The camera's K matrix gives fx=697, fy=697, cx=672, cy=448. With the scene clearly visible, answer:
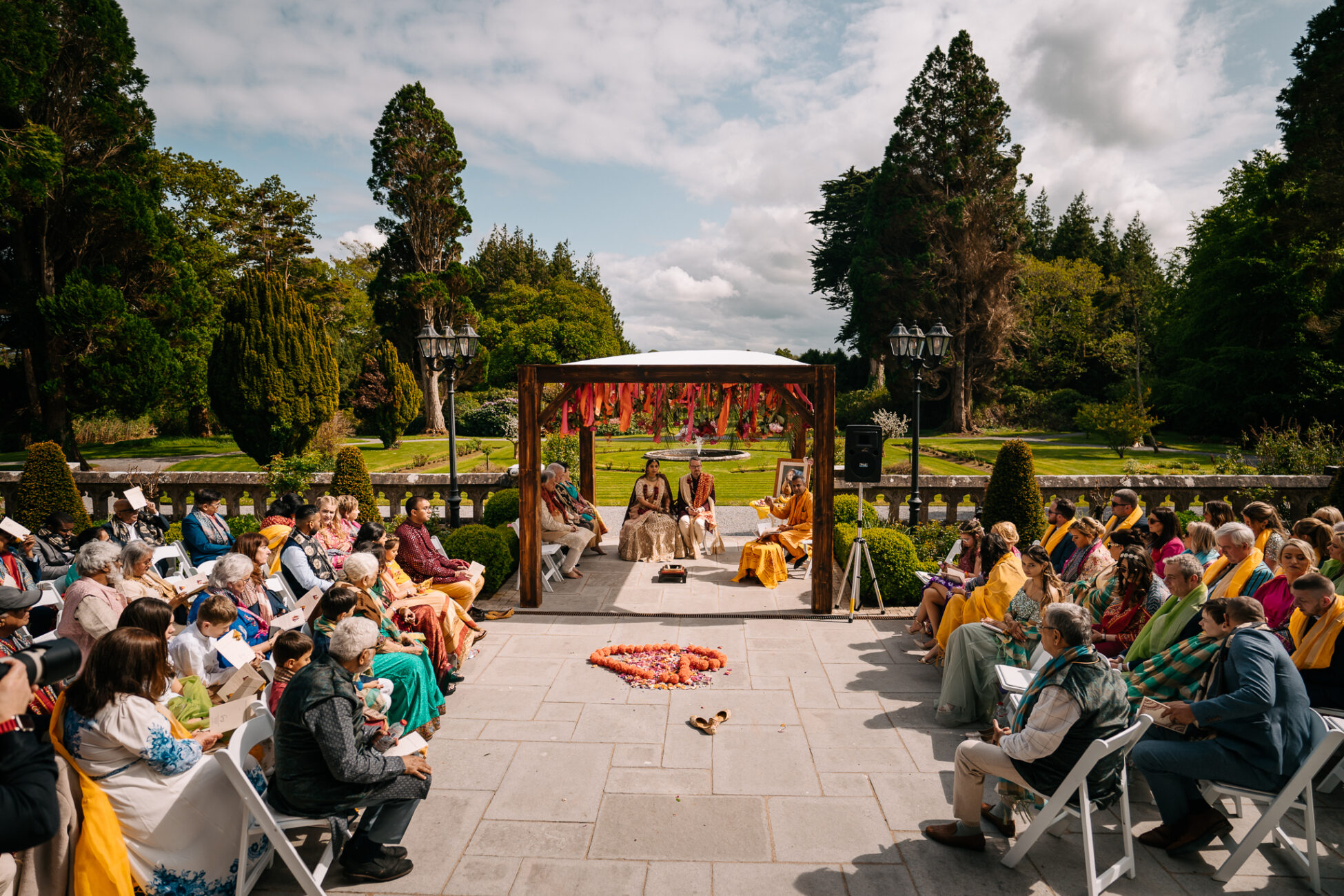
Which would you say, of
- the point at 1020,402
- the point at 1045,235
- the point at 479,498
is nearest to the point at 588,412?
the point at 479,498

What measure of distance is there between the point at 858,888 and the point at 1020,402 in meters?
36.6

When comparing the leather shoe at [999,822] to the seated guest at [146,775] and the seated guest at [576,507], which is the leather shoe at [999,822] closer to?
the seated guest at [146,775]

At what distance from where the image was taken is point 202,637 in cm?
475

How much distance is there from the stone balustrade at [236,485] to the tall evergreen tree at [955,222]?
25280 mm

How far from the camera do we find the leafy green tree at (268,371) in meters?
19.7

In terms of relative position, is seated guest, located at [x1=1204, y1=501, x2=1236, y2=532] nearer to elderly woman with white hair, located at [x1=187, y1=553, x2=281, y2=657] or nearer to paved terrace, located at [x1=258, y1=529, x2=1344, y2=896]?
paved terrace, located at [x1=258, y1=529, x2=1344, y2=896]

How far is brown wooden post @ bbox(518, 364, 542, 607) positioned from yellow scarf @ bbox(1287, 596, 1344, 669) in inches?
272

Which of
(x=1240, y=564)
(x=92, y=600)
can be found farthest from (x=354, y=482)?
(x=1240, y=564)

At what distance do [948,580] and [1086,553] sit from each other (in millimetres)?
1269

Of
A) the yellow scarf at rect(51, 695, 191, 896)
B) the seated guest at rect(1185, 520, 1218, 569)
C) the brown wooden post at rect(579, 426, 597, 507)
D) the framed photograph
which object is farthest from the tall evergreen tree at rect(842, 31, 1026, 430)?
the yellow scarf at rect(51, 695, 191, 896)

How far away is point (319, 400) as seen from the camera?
2103 centimetres

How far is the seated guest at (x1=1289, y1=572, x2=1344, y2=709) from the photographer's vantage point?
4203 millimetres

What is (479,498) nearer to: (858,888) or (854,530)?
(854,530)

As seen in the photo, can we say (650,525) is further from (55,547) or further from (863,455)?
(55,547)
